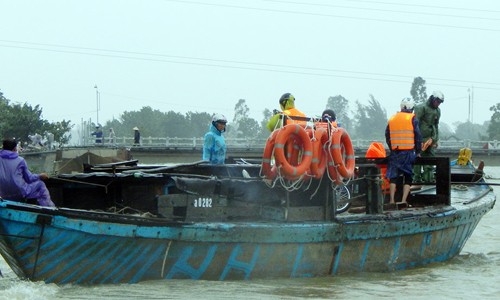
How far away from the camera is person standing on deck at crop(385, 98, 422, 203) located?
39.6ft

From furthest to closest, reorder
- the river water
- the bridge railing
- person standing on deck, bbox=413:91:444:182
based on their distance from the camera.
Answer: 1. the bridge railing
2. person standing on deck, bbox=413:91:444:182
3. the river water

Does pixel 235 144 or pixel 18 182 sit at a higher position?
pixel 18 182

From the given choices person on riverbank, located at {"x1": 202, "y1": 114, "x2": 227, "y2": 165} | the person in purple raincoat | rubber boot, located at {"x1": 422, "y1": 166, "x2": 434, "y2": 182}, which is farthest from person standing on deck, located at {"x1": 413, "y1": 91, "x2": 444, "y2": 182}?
the person in purple raincoat

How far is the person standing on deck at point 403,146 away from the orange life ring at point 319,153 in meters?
2.40

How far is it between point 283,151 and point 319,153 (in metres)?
0.45

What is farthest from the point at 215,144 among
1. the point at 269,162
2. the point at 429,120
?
the point at 429,120

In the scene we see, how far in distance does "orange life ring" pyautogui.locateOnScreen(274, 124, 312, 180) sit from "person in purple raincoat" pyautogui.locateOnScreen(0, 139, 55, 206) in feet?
7.98

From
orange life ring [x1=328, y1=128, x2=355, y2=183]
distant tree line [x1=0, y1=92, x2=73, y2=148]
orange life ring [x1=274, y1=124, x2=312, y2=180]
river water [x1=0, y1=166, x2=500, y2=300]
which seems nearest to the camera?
river water [x1=0, y1=166, x2=500, y2=300]

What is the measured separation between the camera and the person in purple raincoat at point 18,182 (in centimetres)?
947

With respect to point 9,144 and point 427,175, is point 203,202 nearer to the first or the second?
point 9,144

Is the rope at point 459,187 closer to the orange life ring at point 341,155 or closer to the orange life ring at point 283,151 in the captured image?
the orange life ring at point 341,155

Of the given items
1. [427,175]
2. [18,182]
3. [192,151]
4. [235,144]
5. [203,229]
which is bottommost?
[192,151]

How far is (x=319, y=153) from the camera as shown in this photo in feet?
32.5

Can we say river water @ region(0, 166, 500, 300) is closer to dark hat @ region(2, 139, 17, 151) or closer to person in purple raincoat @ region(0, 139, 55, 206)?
person in purple raincoat @ region(0, 139, 55, 206)
